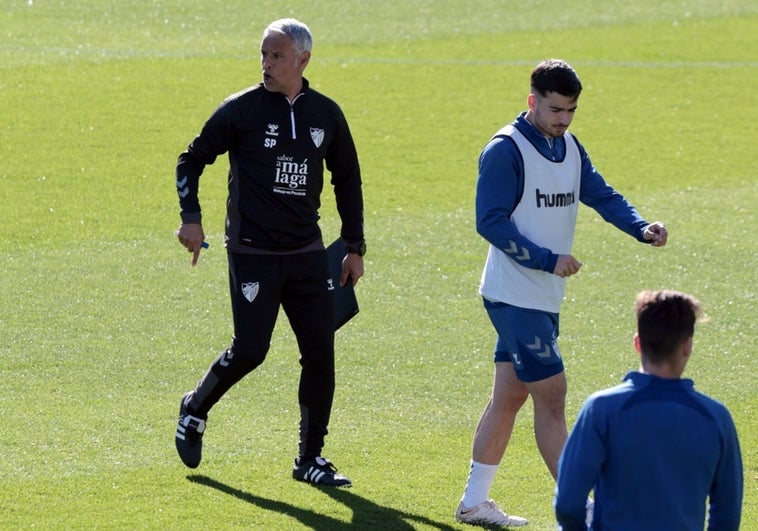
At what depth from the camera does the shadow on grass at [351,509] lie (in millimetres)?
5938

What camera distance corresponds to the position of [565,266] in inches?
207

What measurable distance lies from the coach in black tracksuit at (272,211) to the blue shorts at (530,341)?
1.10 meters

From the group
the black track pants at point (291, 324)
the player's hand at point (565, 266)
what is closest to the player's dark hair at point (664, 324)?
the player's hand at point (565, 266)

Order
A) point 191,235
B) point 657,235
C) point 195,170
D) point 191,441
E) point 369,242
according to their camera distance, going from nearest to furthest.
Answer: point 657,235 < point 191,235 < point 195,170 < point 191,441 < point 369,242

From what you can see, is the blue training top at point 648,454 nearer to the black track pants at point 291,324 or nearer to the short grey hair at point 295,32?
the black track pants at point 291,324

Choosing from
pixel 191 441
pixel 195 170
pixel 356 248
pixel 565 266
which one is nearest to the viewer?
pixel 565 266

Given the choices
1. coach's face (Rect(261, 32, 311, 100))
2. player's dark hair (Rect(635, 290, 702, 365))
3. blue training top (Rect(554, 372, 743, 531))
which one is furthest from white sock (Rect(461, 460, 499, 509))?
player's dark hair (Rect(635, 290, 702, 365))

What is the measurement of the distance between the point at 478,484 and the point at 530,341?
781 mm

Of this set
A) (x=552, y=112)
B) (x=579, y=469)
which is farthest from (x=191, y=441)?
(x=579, y=469)

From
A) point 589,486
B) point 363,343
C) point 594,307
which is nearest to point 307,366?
point 363,343

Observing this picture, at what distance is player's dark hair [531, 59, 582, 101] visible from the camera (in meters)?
5.56

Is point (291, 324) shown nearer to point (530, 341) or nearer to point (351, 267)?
point (351, 267)

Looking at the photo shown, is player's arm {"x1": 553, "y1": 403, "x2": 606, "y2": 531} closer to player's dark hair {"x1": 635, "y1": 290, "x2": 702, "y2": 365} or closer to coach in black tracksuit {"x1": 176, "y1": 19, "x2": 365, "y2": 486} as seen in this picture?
player's dark hair {"x1": 635, "y1": 290, "x2": 702, "y2": 365}

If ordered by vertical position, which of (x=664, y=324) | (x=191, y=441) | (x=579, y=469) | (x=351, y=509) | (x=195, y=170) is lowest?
(x=351, y=509)
